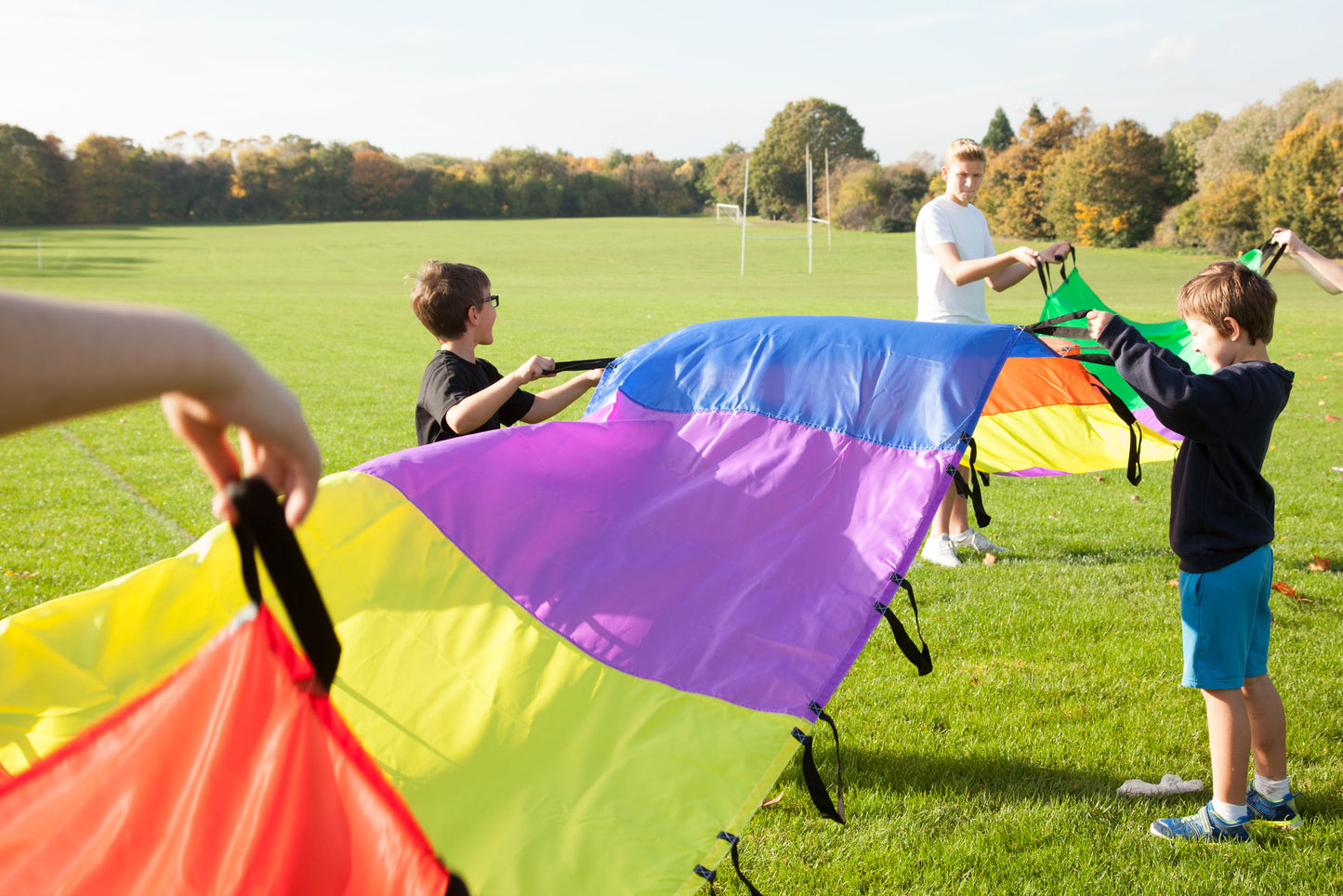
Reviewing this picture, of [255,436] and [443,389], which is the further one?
[443,389]

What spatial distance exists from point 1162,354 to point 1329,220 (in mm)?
47914

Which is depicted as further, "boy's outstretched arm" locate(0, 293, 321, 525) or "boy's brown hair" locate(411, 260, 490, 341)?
"boy's brown hair" locate(411, 260, 490, 341)

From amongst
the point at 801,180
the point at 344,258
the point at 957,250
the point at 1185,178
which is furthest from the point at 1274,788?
the point at 801,180

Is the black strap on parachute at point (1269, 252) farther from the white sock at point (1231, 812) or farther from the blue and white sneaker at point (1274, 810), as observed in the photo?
the white sock at point (1231, 812)

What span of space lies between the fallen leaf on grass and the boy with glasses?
450 centimetres

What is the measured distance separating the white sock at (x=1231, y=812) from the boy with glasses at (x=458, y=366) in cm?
298

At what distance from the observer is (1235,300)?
350 cm

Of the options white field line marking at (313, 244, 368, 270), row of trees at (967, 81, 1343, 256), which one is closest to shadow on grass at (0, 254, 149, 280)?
white field line marking at (313, 244, 368, 270)

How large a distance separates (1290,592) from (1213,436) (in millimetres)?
3220

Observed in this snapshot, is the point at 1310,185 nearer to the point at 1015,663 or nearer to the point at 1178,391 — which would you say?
the point at 1015,663

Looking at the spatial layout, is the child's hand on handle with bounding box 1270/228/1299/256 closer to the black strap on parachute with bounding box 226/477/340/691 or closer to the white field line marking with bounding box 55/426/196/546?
the black strap on parachute with bounding box 226/477/340/691

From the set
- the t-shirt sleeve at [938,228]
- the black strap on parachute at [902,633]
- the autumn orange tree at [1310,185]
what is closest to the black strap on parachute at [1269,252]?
the t-shirt sleeve at [938,228]

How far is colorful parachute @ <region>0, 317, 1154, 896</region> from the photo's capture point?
2.47 metres

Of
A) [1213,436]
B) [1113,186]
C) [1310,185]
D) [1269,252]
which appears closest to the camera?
[1213,436]
